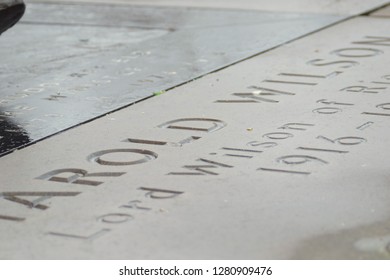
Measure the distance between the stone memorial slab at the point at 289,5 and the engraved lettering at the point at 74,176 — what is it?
5532 mm

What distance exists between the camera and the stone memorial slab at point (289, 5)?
10914 millimetres

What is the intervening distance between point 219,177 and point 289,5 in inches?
232

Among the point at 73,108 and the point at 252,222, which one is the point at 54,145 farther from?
the point at 252,222

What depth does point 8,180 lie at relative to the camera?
5680 mm

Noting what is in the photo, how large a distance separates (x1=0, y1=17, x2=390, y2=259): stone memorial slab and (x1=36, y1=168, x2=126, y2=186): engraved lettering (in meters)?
0.02

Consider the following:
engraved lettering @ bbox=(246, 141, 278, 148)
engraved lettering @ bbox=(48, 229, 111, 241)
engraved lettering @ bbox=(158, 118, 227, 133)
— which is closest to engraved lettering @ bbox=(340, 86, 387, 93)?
engraved lettering @ bbox=(158, 118, 227, 133)

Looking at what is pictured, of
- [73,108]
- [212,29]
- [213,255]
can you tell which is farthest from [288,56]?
[213,255]

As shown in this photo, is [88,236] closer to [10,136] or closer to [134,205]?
[134,205]

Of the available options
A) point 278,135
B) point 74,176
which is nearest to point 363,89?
point 278,135

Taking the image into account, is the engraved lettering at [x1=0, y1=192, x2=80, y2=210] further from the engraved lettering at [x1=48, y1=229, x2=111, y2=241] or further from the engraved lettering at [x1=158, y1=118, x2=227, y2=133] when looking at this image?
the engraved lettering at [x1=158, y1=118, x2=227, y2=133]

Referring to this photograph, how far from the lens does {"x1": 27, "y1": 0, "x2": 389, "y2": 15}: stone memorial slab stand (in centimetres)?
1091

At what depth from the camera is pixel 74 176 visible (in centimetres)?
570

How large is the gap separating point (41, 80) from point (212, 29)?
94.4 inches

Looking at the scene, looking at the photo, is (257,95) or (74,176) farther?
(257,95)
